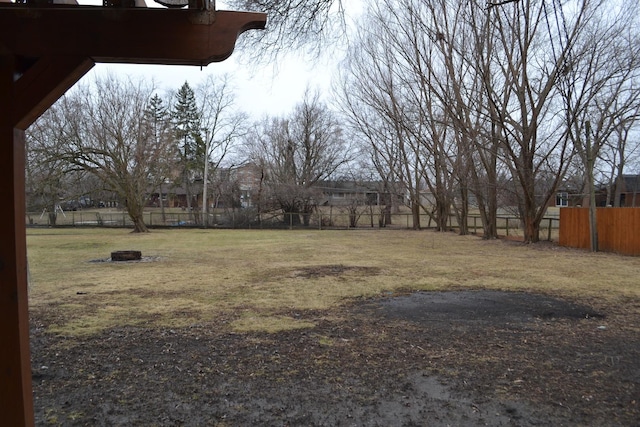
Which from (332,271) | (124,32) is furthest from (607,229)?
(124,32)

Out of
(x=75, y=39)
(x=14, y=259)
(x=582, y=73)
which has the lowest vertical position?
(x=14, y=259)

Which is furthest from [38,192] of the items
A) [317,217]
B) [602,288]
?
[602,288]

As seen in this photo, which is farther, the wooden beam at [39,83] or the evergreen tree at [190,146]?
the evergreen tree at [190,146]

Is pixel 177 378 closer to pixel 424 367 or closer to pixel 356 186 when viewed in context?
pixel 424 367

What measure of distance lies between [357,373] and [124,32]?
10.7ft

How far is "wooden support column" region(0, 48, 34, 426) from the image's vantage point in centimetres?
235

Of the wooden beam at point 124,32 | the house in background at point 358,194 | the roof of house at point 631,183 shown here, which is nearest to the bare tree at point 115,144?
the house in background at point 358,194

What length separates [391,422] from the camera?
3270mm

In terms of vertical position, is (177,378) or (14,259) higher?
(14,259)

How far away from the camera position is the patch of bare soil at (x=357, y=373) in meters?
3.39

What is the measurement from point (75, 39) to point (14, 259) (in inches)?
45.9

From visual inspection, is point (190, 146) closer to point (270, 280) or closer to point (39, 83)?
point (270, 280)

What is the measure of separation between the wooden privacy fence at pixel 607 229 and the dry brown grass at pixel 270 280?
787 mm

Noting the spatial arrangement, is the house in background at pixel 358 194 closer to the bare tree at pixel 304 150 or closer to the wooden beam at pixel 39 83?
the bare tree at pixel 304 150
